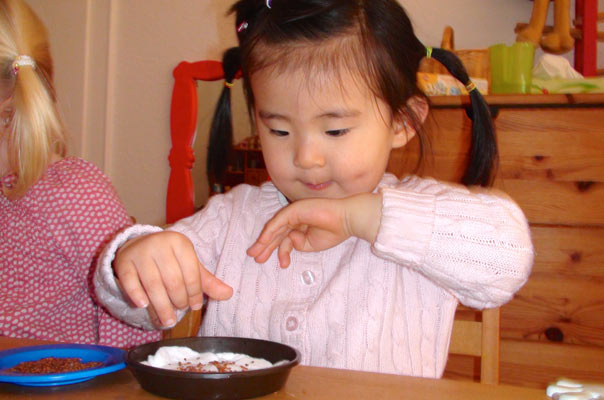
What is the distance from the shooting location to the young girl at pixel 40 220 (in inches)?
41.8

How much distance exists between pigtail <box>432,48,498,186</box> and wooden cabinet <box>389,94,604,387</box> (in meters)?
0.48

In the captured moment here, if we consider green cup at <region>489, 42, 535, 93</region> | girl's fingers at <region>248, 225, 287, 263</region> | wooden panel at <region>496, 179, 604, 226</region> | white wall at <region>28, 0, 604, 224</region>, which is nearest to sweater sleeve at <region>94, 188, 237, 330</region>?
girl's fingers at <region>248, 225, 287, 263</region>

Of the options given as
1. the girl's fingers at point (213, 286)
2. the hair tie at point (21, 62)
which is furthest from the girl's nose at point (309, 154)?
the hair tie at point (21, 62)

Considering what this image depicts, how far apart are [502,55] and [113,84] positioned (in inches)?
61.1

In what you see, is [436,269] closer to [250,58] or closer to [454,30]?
[250,58]

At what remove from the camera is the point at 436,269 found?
0.74 m

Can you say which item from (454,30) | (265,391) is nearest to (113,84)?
(454,30)

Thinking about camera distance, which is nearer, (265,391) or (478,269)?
(265,391)

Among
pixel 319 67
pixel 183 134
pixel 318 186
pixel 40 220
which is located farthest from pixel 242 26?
pixel 183 134

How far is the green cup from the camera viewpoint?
1608 mm

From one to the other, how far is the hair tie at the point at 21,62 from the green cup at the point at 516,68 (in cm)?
118

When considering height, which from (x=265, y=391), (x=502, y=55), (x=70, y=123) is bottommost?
(x=265, y=391)

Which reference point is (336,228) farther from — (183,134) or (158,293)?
(183,134)

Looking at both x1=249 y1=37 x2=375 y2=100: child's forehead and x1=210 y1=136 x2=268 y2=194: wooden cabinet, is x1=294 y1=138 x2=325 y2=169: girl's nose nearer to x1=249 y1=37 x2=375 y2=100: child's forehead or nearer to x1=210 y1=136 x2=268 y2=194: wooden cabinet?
x1=249 y1=37 x2=375 y2=100: child's forehead
